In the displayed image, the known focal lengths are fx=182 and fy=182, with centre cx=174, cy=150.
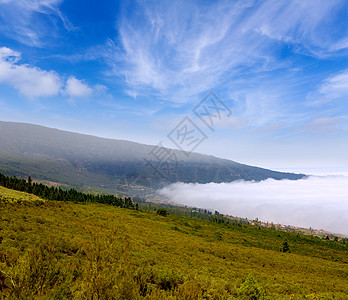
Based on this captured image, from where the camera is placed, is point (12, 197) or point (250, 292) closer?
point (250, 292)

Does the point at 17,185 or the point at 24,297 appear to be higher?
the point at 24,297

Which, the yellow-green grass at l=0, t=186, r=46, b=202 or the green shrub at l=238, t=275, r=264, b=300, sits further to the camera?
the yellow-green grass at l=0, t=186, r=46, b=202

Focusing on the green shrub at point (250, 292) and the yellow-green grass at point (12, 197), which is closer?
the green shrub at point (250, 292)

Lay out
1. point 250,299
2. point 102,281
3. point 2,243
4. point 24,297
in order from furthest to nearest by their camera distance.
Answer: point 2,243 < point 250,299 < point 102,281 < point 24,297

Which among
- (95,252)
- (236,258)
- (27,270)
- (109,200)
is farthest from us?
(109,200)

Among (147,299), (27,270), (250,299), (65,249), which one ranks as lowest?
(65,249)

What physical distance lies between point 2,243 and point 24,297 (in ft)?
24.4

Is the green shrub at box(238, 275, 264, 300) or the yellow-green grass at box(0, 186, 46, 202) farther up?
the green shrub at box(238, 275, 264, 300)

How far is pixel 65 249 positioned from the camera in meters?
12.1

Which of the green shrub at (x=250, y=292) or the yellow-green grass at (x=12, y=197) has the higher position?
the green shrub at (x=250, y=292)

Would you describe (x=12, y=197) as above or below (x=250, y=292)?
below

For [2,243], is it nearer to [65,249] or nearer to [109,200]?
[65,249]

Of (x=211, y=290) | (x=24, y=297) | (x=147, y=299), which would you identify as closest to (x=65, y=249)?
(x=24, y=297)

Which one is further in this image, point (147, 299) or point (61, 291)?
point (147, 299)
